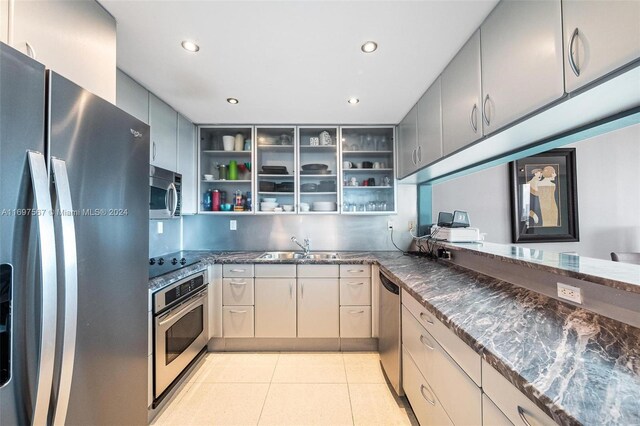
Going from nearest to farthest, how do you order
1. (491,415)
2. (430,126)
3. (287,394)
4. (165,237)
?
(491,415)
(287,394)
(430,126)
(165,237)

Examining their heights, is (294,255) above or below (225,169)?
below

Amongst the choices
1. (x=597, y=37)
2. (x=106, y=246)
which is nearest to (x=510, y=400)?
(x=597, y=37)

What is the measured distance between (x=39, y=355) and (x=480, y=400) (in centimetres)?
139

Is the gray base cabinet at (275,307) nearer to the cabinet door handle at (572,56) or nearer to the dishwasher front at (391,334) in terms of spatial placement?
the dishwasher front at (391,334)

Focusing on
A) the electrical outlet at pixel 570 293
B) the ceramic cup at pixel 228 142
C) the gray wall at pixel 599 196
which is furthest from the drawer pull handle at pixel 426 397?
the ceramic cup at pixel 228 142

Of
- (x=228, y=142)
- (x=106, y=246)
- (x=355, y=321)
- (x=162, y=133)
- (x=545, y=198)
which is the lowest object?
(x=355, y=321)

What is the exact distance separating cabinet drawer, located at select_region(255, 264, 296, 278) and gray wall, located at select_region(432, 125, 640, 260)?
2.16 metres

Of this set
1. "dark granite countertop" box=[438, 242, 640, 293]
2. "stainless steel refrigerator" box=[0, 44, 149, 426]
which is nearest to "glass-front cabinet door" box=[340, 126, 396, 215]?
"dark granite countertop" box=[438, 242, 640, 293]

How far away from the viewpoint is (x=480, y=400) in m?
0.85

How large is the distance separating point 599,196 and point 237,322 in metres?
3.80

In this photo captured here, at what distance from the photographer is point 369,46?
148 cm

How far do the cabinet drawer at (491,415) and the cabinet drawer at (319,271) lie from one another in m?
1.63

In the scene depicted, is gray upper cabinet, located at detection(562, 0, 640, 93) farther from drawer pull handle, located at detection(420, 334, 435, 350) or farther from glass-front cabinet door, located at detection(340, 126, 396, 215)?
glass-front cabinet door, located at detection(340, 126, 396, 215)

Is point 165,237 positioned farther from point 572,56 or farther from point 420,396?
point 572,56
